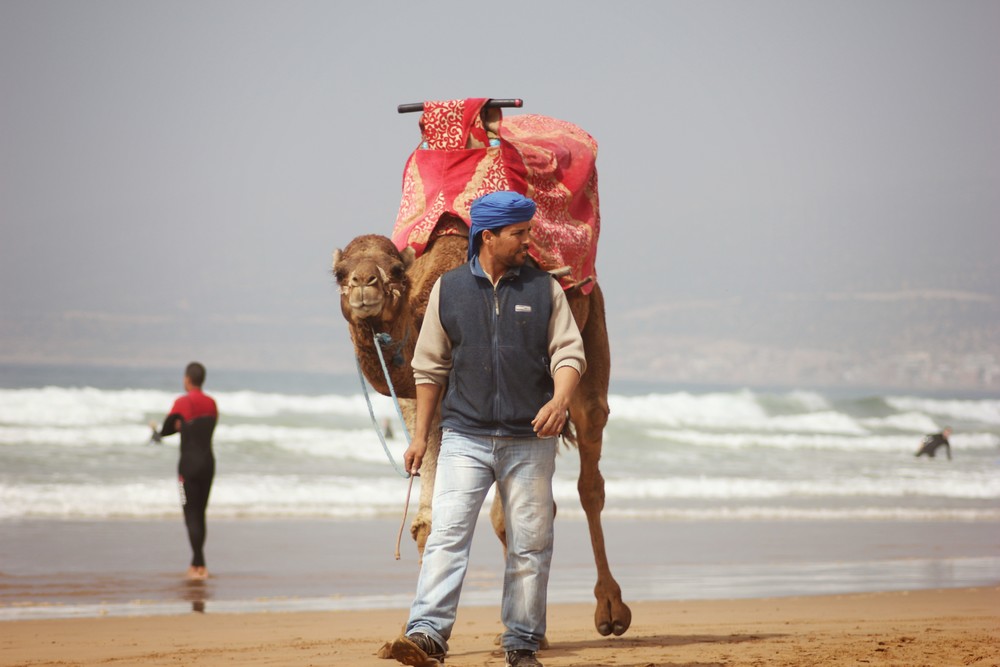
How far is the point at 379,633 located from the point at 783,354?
7765cm

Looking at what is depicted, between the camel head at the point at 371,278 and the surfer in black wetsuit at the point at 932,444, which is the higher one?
the surfer in black wetsuit at the point at 932,444

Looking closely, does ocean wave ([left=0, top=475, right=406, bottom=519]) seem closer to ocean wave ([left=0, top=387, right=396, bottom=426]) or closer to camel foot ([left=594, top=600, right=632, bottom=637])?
camel foot ([left=594, top=600, right=632, bottom=637])

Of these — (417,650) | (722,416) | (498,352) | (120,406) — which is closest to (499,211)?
(498,352)

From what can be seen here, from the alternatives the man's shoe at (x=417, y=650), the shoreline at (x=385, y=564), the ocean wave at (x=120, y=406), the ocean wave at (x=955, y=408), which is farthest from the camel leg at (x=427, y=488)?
the ocean wave at (x=955, y=408)

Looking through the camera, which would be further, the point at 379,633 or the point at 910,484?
the point at 910,484

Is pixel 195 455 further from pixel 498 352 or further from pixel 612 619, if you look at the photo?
pixel 498 352

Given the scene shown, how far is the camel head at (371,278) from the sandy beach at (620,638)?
188 centimetres

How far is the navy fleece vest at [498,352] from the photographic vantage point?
5.26 m

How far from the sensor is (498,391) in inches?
207

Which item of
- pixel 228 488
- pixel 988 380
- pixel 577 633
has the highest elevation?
pixel 988 380

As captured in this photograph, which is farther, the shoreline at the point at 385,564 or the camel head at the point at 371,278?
the shoreline at the point at 385,564

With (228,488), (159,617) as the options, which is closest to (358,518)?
(228,488)

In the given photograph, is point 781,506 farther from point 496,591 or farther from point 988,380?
point 988,380

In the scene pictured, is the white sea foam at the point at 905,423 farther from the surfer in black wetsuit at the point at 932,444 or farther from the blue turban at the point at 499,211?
the blue turban at the point at 499,211
